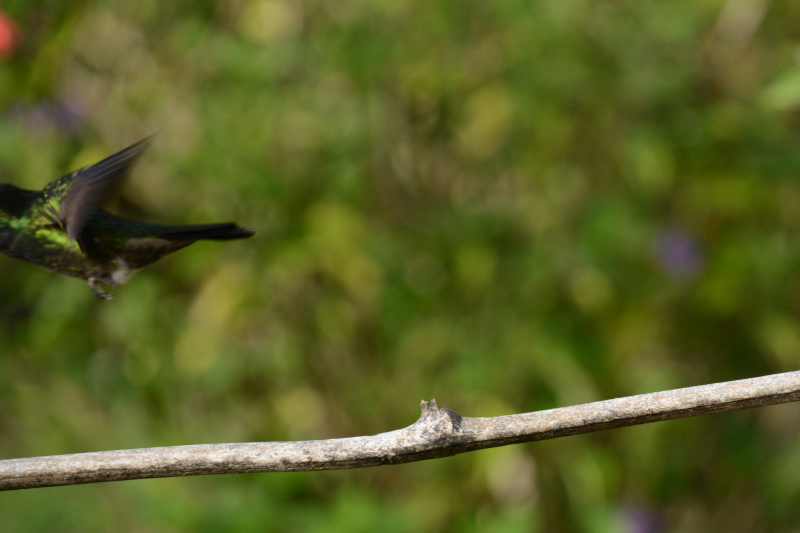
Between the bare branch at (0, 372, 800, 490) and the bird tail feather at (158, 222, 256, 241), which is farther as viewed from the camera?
the bird tail feather at (158, 222, 256, 241)

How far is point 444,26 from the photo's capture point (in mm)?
2186

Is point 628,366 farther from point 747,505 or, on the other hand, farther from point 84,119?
point 84,119

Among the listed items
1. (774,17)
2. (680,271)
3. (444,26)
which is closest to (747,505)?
(680,271)

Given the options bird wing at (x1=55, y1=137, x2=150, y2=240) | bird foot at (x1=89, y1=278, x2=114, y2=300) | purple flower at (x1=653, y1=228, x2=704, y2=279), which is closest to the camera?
bird wing at (x1=55, y1=137, x2=150, y2=240)

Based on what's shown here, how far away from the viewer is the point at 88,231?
129 cm

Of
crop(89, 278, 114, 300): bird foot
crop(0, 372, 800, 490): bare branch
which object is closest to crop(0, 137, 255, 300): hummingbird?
crop(89, 278, 114, 300): bird foot

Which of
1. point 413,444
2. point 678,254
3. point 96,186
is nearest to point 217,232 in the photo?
point 96,186

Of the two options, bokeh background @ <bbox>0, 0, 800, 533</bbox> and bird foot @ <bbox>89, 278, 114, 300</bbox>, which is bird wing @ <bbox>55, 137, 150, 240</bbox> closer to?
bird foot @ <bbox>89, 278, 114, 300</bbox>

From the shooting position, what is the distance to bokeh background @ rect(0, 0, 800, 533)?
7.00ft

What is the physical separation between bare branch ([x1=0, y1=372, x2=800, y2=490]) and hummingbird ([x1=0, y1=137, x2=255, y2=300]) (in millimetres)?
322

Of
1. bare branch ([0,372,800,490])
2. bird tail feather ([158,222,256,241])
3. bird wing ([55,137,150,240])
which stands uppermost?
bird wing ([55,137,150,240])

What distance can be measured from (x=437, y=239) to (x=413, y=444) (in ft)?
4.69

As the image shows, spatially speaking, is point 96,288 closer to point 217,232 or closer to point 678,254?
point 217,232

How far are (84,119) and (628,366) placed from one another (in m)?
1.86
